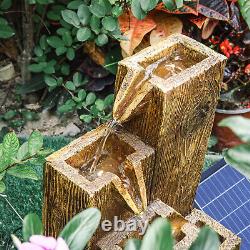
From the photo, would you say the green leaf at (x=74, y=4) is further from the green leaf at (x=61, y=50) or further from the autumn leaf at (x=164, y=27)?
the autumn leaf at (x=164, y=27)

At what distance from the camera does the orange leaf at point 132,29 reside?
3746mm

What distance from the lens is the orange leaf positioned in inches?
147

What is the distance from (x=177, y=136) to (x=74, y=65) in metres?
2.32

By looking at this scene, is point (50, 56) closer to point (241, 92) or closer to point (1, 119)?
point (1, 119)

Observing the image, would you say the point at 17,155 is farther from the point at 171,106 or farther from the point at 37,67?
the point at 37,67

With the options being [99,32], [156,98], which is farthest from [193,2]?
[156,98]

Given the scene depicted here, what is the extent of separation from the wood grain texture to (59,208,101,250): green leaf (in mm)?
328

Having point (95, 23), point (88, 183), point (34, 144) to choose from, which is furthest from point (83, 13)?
point (88, 183)

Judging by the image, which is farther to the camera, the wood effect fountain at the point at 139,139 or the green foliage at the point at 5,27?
the green foliage at the point at 5,27

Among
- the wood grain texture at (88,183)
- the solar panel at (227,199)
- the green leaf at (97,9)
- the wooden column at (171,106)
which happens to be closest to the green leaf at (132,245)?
the wood grain texture at (88,183)

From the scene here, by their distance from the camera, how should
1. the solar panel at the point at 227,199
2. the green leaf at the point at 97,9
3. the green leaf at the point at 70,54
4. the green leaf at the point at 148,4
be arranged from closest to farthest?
the solar panel at the point at 227,199, the green leaf at the point at 148,4, the green leaf at the point at 97,9, the green leaf at the point at 70,54

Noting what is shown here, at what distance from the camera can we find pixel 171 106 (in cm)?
198

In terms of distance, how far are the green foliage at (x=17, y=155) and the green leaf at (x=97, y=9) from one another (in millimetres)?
1104

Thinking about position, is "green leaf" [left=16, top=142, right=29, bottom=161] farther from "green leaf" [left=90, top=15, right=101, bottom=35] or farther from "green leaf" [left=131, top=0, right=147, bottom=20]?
"green leaf" [left=90, top=15, right=101, bottom=35]
